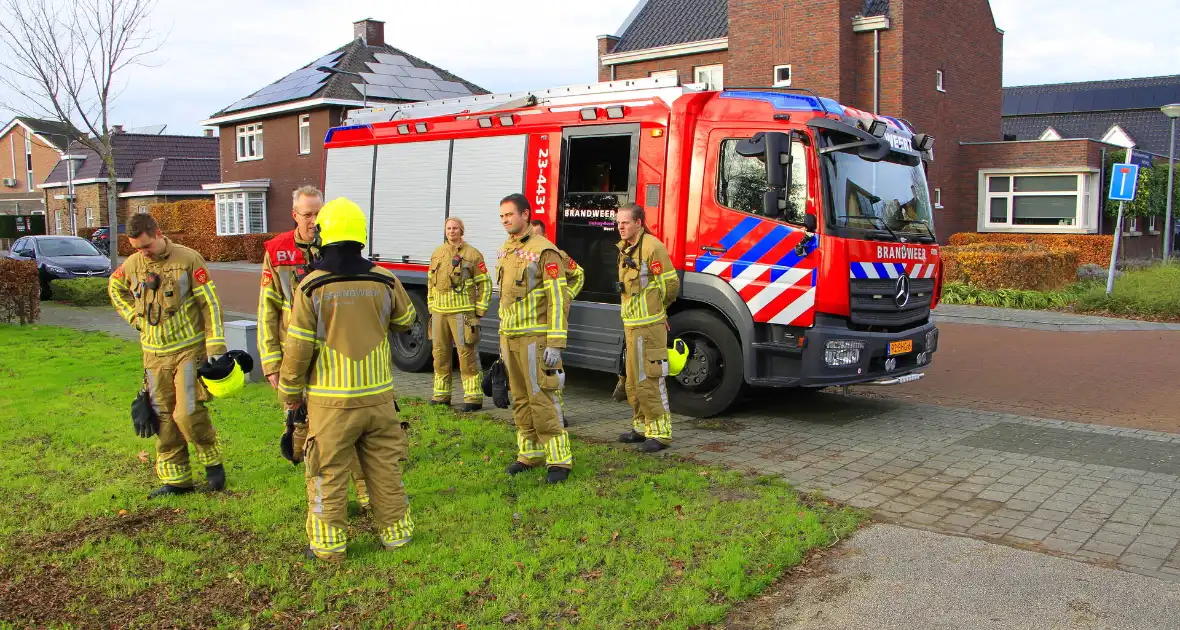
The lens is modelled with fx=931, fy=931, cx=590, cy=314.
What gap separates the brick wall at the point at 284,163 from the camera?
114 ft

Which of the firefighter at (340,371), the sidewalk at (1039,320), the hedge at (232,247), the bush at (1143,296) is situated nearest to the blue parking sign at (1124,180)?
the bush at (1143,296)

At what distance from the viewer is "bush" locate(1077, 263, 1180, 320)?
50.0 feet

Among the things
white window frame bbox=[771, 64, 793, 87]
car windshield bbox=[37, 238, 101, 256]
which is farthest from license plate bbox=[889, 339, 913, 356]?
white window frame bbox=[771, 64, 793, 87]

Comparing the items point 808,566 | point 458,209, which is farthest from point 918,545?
point 458,209

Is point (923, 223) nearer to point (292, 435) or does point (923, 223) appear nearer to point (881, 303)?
point (881, 303)

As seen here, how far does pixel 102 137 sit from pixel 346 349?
594 inches

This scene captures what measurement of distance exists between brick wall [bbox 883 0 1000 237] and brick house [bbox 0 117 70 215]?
48161 mm

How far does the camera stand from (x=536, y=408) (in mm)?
6066

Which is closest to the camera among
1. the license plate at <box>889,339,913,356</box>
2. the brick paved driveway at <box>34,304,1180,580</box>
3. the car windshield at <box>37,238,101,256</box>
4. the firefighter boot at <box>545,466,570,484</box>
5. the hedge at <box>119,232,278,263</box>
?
the brick paved driveway at <box>34,304,1180,580</box>

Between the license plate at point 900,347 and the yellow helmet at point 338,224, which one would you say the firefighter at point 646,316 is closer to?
the license plate at point 900,347

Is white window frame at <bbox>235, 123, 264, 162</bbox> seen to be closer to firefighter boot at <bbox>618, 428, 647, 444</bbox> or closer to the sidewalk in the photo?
the sidewalk

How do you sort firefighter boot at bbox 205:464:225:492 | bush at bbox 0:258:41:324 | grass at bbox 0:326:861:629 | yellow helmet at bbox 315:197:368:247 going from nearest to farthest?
1. grass at bbox 0:326:861:629
2. yellow helmet at bbox 315:197:368:247
3. firefighter boot at bbox 205:464:225:492
4. bush at bbox 0:258:41:324

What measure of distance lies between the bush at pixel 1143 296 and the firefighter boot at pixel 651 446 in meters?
12.0

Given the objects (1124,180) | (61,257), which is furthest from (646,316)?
(61,257)
